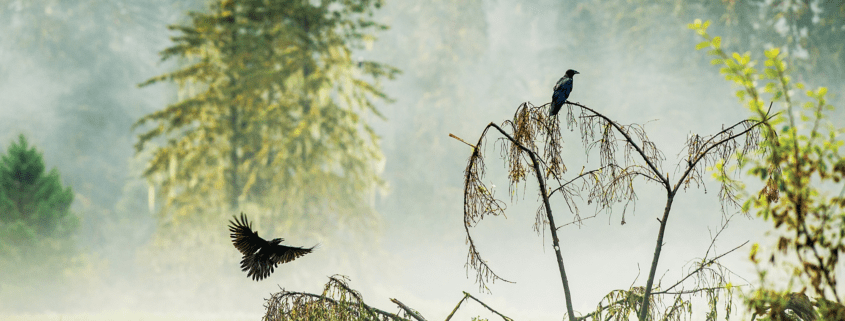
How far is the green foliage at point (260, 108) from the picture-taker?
9.61 meters

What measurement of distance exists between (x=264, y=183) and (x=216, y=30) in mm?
2938

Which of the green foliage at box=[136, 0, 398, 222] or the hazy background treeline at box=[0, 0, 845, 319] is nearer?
the green foliage at box=[136, 0, 398, 222]

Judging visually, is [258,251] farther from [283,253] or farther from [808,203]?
[808,203]

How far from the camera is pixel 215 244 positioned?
10.4 m

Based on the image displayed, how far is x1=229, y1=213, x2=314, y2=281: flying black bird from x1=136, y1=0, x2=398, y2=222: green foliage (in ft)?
25.9

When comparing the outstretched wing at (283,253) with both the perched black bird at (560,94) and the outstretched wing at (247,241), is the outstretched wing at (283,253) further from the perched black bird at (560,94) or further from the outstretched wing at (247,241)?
the perched black bird at (560,94)

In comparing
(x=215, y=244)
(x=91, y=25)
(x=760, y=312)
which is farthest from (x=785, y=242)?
(x=91, y=25)

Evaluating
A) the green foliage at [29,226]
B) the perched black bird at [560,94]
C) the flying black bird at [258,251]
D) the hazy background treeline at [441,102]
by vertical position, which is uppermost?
the hazy background treeline at [441,102]

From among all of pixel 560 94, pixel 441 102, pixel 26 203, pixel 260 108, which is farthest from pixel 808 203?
pixel 441 102

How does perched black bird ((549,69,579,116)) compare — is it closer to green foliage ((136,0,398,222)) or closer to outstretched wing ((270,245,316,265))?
outstretched wing ((270,245,316,265))

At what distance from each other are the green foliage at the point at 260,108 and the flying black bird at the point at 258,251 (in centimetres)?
790

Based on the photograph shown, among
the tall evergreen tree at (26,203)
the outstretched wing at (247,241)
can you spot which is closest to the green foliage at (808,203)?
the outstretched wing at (247,241)

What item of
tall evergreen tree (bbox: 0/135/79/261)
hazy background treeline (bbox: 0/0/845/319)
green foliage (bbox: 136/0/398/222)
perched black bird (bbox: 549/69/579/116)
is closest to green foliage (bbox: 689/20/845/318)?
perched black bird (bbox: 549/69/579/116)

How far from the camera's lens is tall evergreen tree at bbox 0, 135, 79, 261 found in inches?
464
